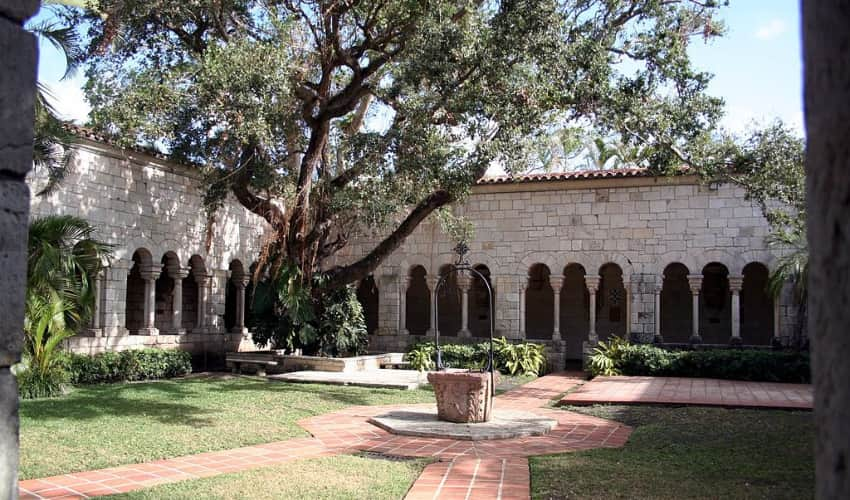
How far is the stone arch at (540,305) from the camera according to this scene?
19.9 meters

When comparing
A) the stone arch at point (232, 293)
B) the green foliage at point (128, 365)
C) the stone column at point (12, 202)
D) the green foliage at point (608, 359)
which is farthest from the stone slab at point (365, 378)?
the stone column at point (12, 202)

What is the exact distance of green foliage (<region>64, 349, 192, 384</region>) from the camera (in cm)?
1225

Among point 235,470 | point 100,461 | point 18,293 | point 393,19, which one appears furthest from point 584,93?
point 18,293

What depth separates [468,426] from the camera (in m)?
8.45

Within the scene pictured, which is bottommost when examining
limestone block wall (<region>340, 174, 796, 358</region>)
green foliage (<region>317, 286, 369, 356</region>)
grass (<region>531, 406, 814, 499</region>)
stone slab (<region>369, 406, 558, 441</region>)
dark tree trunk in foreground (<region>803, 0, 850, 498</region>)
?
stone slab (<region>369, 406, 558, 441</region>)

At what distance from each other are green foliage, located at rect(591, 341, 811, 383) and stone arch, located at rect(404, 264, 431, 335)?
7347 millimetres

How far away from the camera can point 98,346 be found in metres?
13.3

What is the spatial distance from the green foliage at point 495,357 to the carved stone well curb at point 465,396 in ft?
20.7

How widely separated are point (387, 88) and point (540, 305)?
33.4 ft

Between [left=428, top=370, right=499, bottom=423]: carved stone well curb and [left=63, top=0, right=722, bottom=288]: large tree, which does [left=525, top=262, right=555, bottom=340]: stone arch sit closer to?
[left=63, top=0, right=722, bottom=288]: large tree

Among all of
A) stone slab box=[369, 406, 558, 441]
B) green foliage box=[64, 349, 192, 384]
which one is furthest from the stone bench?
stone slab box=[369, 406, 558, 441]

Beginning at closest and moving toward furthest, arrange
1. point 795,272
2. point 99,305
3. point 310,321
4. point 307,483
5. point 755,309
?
1. point 307,483
2. point 99,305
3. point 795,272
4. point 310,321
5. point 755,309

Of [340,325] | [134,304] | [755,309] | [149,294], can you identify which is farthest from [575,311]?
[134,304]

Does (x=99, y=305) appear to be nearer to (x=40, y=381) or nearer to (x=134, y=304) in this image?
(x=40, y=381)
